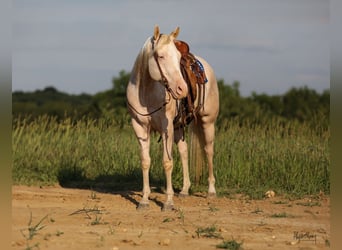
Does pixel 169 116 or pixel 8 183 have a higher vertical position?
pixel 169 116

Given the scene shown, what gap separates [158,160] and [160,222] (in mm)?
3714

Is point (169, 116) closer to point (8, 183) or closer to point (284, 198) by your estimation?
point (284, 198)

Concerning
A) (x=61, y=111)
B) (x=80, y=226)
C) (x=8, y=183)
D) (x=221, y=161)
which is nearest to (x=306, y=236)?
(x=80, y=226)

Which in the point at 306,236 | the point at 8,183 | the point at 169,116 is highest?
the point at 169,116

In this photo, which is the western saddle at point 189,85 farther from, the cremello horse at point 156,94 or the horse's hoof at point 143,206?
the horse's hoof at point 143,206

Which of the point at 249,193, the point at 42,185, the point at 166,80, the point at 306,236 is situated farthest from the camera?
the point at 42,185

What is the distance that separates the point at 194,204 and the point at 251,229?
6.41 ft

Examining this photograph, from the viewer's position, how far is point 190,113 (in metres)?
7.98

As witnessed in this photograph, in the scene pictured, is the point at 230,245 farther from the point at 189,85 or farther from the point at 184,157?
the point at 184,157

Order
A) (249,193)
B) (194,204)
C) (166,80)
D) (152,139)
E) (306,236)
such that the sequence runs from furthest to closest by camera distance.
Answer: (152,139), (249,193), (194,204), (166,80), (306,236)

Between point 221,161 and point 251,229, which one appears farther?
point 221,161

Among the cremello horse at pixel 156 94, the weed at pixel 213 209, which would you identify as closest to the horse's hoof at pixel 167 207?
the cremello horse at pixel 156 94

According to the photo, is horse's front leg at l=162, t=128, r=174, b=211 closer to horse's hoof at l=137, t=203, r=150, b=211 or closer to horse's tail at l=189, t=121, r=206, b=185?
horse's hoof at l=137, t=203, r=150, b=211

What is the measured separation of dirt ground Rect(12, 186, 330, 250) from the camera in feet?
17.3
